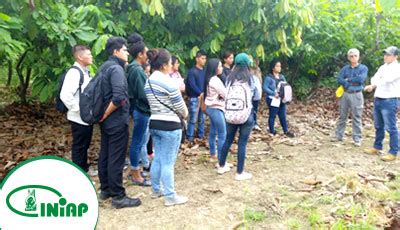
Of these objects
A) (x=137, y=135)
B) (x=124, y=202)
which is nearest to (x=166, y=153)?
(x=124, y=202)

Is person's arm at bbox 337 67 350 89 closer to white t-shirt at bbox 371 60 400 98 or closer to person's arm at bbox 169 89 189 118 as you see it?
white t-shirt at bbox 371 60 400 98

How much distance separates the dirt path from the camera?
383cm

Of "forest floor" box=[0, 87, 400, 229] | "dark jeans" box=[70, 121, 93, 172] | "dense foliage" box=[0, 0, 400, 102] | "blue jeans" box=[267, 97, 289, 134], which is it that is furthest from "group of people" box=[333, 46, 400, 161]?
"dark jeans" box=[70, 121, 93, 172]

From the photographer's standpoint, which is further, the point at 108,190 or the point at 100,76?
the point at 108,190

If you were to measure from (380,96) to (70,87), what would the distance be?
15.7ft

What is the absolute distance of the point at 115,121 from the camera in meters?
3.96

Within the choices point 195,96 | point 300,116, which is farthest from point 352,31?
point 195,96

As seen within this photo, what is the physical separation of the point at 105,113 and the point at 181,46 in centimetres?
297

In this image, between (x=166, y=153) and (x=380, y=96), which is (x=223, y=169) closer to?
(x=166, y=153)

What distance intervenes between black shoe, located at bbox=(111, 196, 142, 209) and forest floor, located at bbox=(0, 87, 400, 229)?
0.06 metres

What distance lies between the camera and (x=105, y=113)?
12.8 ft

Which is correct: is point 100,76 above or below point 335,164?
above

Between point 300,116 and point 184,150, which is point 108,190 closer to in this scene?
point 184,150

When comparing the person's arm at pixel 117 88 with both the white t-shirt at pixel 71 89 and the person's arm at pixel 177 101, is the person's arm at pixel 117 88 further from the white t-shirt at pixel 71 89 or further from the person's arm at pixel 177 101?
the white t-shirt at pixel 71 89
